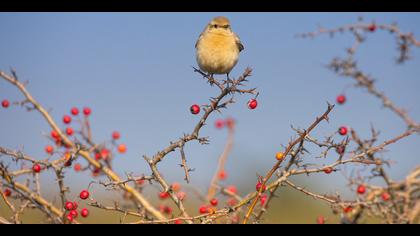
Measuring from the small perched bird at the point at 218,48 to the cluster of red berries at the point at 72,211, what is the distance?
72.9 inches

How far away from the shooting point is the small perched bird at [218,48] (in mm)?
5098

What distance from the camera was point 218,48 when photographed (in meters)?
5.16

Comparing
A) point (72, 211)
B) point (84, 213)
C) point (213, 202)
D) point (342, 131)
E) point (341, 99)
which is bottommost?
point (72, 211)

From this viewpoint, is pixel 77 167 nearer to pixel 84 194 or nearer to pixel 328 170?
pixel 84 194

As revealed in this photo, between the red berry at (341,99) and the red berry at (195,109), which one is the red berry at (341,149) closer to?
the red berry at (195,109)

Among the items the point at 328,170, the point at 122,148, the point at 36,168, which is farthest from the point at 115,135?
the point at 328,170

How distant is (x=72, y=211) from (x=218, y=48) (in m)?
2.28

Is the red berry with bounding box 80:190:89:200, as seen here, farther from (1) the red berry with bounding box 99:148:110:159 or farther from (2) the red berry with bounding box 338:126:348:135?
(2) the red berry with bounding box 338:126:348:135

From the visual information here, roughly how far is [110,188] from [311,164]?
134cm

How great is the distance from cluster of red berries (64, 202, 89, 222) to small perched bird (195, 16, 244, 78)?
1.85 m

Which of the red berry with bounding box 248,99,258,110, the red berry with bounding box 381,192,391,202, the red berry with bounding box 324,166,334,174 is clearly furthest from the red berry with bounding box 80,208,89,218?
the red berry with bounding box 381,192,391,202

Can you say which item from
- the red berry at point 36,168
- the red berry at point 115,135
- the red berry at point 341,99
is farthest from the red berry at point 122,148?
the red berry at point 341,99

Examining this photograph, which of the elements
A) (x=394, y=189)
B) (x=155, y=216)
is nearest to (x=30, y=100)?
(x=155, y=216)
